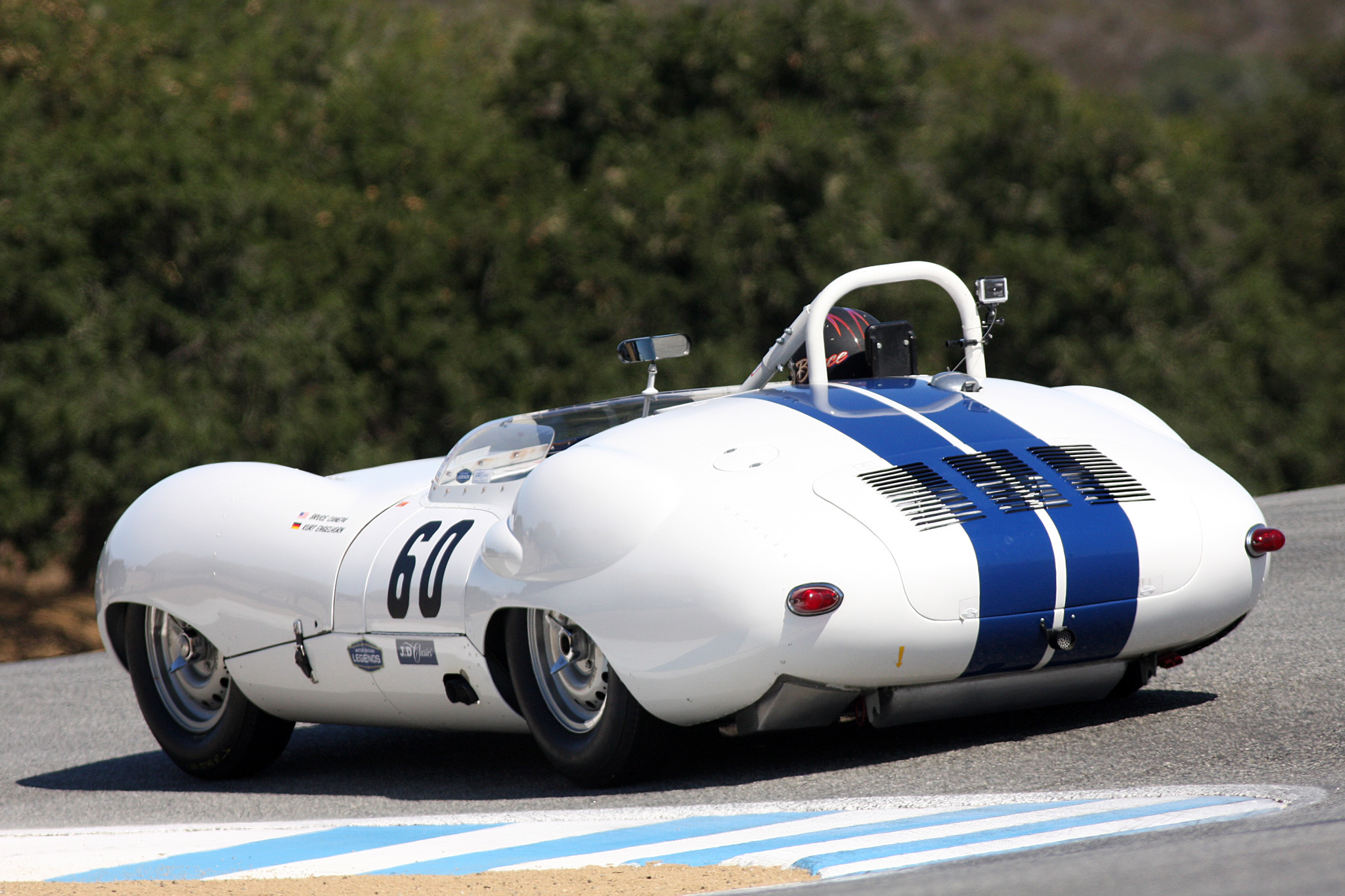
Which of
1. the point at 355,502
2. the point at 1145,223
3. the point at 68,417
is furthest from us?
the point at 1145,223

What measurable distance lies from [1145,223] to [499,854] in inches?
894

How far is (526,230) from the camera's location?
23.3 metres

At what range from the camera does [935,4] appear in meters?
148

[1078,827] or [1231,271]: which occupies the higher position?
[1078,827]

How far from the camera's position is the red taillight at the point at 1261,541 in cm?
535

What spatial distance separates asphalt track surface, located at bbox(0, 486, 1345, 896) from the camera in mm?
3506

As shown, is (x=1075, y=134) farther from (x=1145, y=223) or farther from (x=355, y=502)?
(x=355, y=502)

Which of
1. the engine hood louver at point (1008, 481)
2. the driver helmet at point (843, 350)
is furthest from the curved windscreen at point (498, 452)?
the engine hood louver at point (1008, 481)

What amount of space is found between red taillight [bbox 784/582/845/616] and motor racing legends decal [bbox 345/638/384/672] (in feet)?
5.79

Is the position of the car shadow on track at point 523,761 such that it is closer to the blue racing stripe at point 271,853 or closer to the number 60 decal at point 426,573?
the blue racing stripe at point 271,853

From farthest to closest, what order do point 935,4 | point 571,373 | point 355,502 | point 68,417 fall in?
point 935,4
point 571,373
point 68,417
point 355,502

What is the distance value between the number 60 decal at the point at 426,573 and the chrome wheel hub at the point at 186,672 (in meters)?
1.12

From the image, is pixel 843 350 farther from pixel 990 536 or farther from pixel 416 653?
pixel 416 653

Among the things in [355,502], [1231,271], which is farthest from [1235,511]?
[1231,271]
